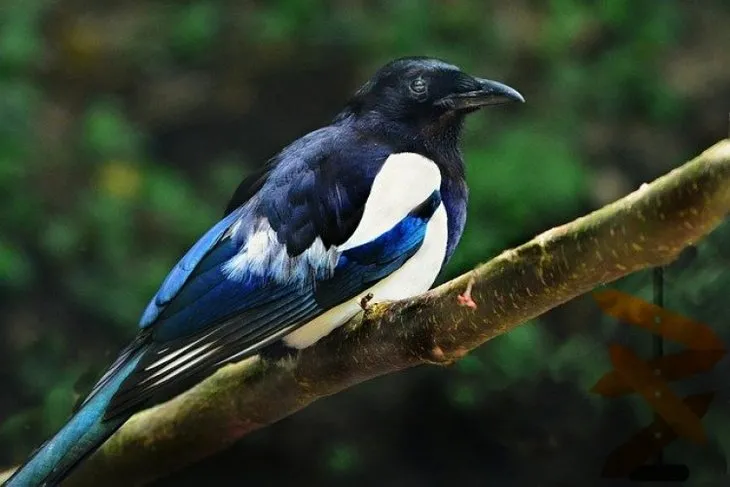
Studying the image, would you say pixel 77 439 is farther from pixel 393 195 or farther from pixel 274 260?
pixel 393 195

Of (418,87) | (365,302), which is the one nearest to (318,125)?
(418,87)

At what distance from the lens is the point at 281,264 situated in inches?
47.8

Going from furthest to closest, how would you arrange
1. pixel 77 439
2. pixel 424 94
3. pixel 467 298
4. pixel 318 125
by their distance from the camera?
pixel 318 125
pixel 424 94
pixel 77 439
pixel 467 298

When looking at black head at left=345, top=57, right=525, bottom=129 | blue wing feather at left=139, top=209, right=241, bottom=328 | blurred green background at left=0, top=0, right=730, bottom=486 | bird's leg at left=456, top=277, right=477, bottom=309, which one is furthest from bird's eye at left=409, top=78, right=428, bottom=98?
bird's leg at left=456, top=277, right=477, bottom=309

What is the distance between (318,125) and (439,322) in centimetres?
46

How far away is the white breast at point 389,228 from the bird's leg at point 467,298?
0.21 m

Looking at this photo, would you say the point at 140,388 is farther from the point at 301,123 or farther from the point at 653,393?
the point at 653,393

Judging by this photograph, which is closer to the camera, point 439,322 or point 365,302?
point 439,322

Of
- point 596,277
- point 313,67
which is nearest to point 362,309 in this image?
point 596,277

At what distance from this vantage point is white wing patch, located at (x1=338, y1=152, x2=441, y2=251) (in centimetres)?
123

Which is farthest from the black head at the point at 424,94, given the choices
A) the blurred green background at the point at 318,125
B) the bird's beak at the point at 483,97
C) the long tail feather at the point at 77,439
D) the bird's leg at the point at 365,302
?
the long tail feather at the point at 77,439

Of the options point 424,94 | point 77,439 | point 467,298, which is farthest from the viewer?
point 424,94

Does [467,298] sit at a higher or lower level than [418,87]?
lower

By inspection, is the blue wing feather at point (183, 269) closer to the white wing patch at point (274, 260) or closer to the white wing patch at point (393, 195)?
the white wing patch at point (274, 260)
